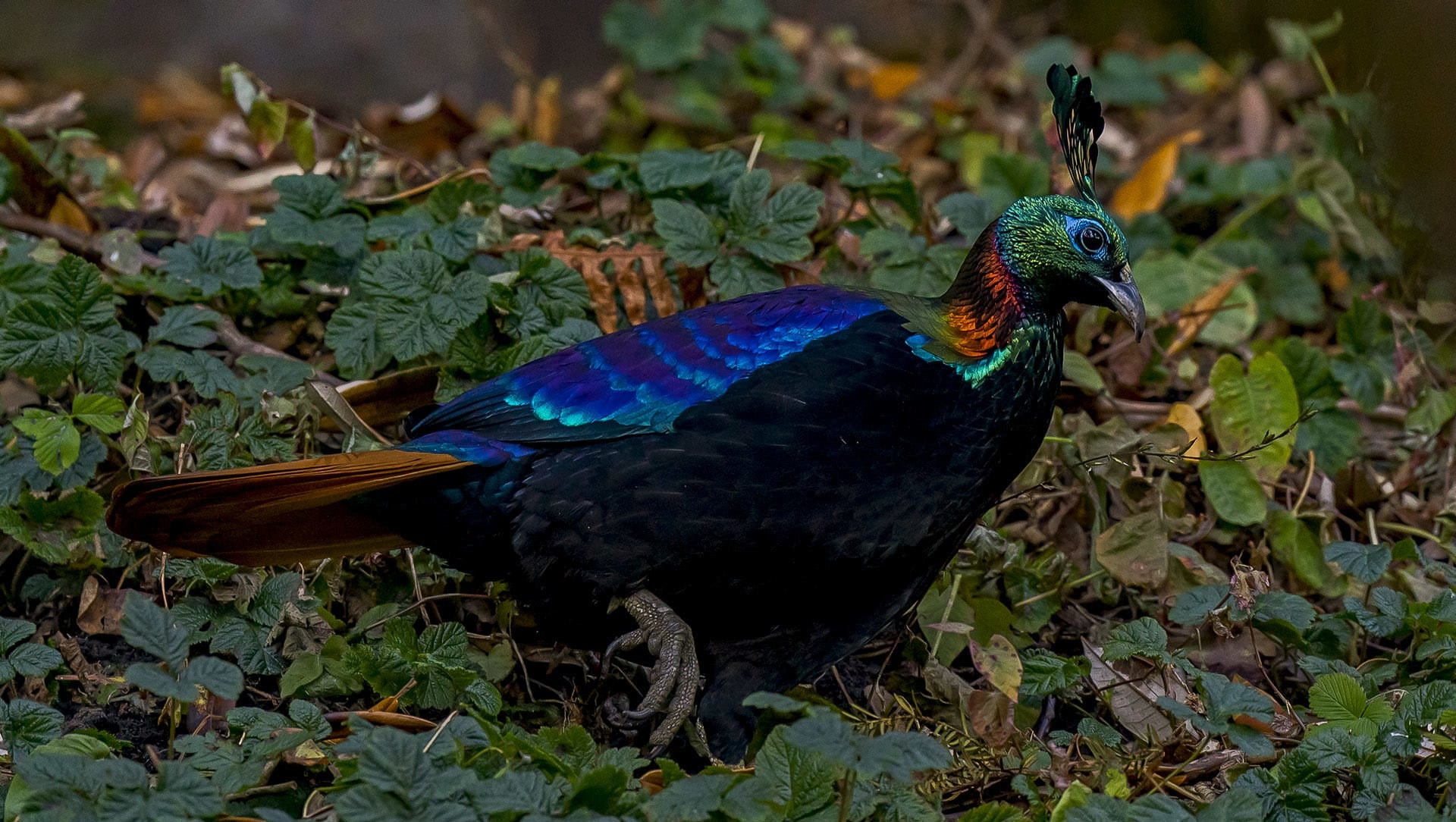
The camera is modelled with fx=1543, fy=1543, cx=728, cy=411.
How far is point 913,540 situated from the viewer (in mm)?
2631

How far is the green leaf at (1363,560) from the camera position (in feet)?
9.50

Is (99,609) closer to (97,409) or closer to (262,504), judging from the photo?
(97,409)

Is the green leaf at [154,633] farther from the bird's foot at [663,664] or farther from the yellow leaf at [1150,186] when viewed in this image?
the yellow leaf at [1150,186]

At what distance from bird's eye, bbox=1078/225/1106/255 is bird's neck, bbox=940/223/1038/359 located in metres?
0.13

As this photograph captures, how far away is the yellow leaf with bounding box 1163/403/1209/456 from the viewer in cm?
351

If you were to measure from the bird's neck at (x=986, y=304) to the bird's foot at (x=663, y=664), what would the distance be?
2.28ft

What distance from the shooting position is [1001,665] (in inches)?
113

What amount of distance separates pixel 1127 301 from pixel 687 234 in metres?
1.11

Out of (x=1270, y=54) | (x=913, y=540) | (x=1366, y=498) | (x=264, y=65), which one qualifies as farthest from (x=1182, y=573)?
(x=264, y=65)

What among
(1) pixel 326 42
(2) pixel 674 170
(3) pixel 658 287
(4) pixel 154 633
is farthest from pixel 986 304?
(1) pixel 326 42

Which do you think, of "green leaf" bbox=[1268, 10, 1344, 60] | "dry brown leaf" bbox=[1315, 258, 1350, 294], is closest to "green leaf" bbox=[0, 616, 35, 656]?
"dry brown leaf" bbox=[1315, 258, 1350, 294]

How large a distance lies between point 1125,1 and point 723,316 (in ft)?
14.6

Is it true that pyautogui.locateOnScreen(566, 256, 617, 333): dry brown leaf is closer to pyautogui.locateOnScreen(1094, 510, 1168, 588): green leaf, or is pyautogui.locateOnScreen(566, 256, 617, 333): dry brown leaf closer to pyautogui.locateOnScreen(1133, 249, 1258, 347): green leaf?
pyautogui.locateOnScreen(1094, 510, 1168, 588): green leaf

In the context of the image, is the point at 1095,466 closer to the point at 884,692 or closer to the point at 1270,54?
the point at 884,692
